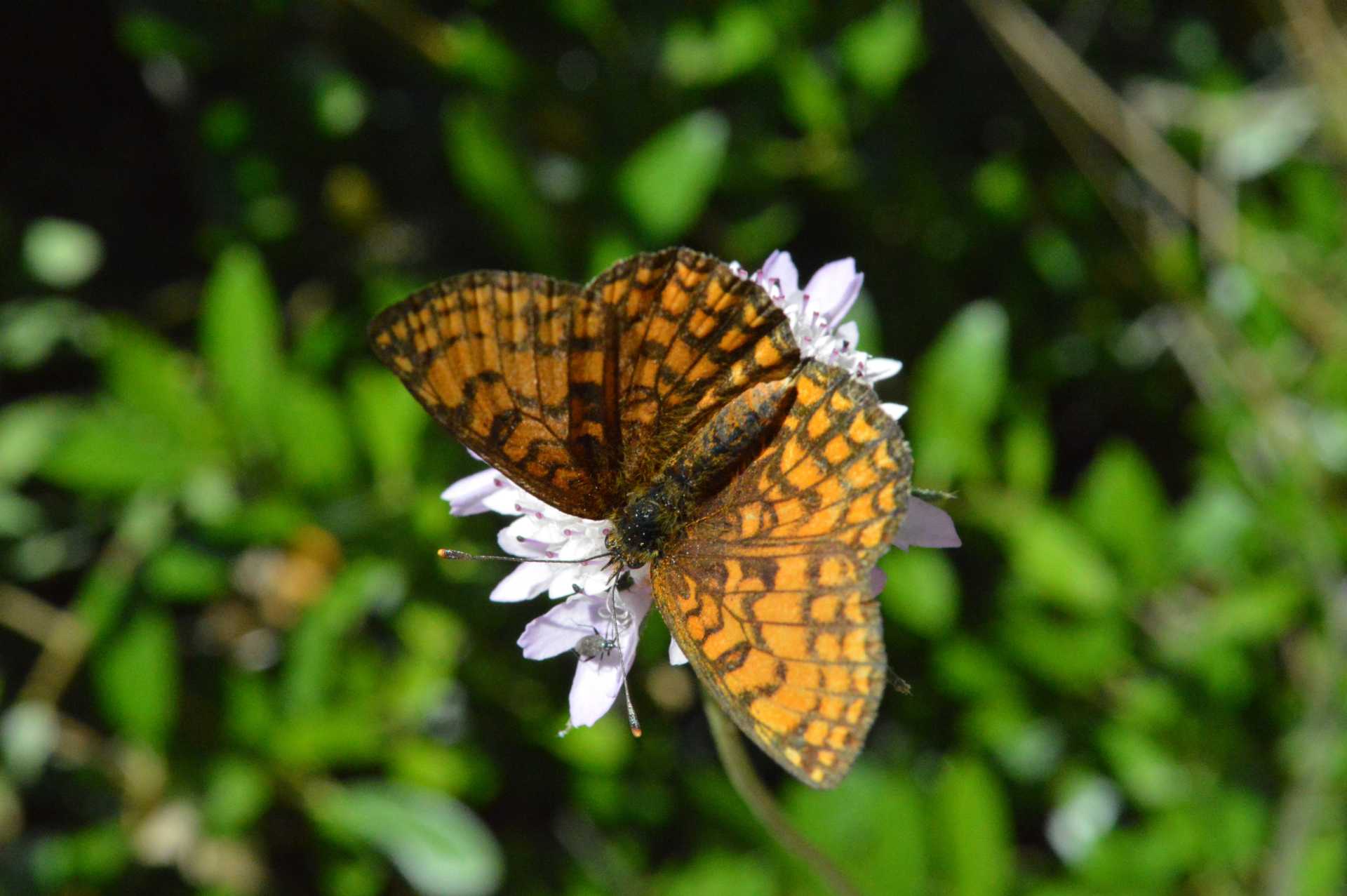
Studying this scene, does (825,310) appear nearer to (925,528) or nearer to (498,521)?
(925,528)

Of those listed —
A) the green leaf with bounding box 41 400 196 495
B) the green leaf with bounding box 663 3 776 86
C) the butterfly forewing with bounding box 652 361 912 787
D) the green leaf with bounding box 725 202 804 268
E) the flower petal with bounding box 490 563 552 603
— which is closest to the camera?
the butterfly forewing with bounding box 652 361 912 787

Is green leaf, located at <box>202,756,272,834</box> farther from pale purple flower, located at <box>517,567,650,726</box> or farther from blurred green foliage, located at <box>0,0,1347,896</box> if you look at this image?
pale purple flower, located at <box>517,567,650,726</box>

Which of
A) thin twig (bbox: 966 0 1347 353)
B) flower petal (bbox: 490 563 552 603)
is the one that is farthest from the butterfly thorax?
thin twig (bbox: 966 0 1347 353)

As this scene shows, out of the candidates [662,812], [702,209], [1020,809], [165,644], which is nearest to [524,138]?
[702,209]

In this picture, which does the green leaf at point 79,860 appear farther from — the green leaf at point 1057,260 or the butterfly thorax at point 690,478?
the green leaf at point 1057,260

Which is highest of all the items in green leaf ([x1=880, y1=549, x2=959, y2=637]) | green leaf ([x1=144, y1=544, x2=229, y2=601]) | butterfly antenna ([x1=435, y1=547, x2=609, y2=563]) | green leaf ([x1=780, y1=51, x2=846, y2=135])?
green leaf ([x1=780, y1=51, x2=846, y2=135])

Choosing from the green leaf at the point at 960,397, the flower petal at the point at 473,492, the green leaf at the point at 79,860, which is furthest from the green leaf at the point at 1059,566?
the green leaf at the point at 79,860

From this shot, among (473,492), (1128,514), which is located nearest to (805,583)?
(473,492)
